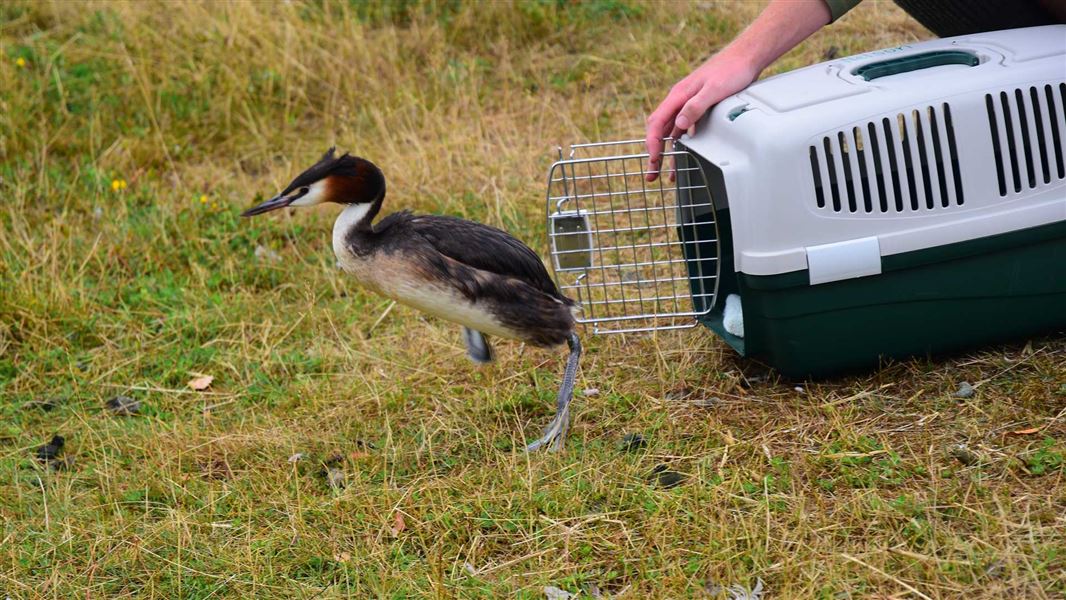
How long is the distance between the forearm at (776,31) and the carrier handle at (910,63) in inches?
10.9

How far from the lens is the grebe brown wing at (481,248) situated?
11.4 ft

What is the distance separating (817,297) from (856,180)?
14.4 inches

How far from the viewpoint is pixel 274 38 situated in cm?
651

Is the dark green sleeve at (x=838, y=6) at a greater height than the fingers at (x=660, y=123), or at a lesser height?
greater

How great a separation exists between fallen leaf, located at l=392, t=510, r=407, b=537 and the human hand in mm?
1365

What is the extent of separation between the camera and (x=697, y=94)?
138 inches

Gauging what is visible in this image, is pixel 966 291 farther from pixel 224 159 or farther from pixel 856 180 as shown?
pixel 224 159

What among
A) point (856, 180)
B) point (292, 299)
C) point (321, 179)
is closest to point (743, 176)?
point (856, 180)

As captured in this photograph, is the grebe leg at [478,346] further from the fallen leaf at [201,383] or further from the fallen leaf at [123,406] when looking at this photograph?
the fallen leaf at [123,406]

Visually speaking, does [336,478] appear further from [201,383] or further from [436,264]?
[201,383]

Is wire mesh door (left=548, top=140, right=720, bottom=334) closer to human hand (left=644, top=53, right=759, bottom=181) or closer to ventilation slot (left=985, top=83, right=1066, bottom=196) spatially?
human hand (left=644, top=53, right=759, bottom=181)

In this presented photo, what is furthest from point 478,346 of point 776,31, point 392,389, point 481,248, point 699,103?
point 776,31

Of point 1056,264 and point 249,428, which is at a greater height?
point 1056,264

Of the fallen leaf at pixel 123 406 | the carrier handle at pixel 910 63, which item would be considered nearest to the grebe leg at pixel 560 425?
the carrier handle at pixel 910 63
